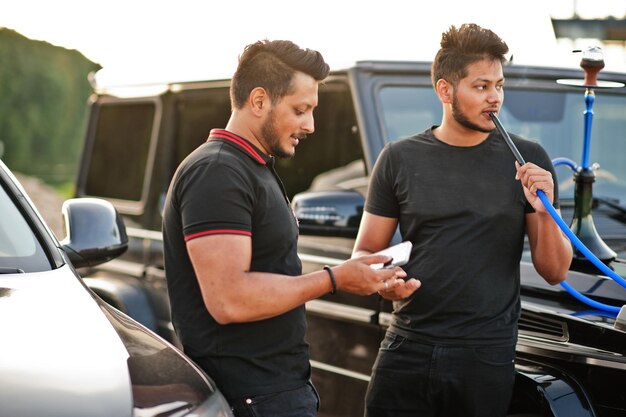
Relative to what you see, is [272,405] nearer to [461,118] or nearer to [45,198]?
[461,118]

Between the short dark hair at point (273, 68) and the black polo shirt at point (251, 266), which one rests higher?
the short dark hair at point (273, 68)

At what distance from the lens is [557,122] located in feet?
14.7

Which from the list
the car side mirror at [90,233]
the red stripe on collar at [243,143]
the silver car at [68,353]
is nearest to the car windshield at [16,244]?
the silver car at [68,353]

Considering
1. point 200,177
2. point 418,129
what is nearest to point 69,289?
point 200,177

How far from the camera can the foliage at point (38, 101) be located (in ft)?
79.7

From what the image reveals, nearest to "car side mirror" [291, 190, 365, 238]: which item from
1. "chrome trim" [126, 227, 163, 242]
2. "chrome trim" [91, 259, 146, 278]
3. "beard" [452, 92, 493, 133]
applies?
"beard" [452, 92, 493, 133]

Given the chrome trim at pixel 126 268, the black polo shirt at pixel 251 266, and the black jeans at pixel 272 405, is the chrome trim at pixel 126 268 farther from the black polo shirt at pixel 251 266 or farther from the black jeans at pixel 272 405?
the black jeans at pixel 272 405

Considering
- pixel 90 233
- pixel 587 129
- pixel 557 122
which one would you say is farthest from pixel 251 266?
pixel 557 122

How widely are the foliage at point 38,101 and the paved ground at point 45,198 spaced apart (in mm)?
443

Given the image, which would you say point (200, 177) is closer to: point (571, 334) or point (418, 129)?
point (571, 334)

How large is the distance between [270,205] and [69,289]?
67 cm

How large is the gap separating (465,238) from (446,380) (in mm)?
455

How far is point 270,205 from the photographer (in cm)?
257

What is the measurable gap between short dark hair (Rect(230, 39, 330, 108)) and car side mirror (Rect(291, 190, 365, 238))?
1.18 m
